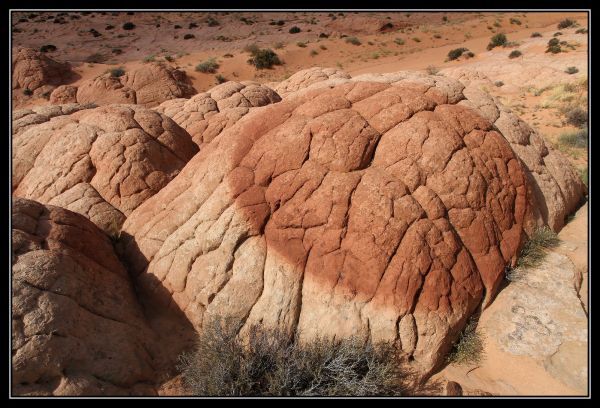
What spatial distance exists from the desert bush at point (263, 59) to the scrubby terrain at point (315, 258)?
852 inches

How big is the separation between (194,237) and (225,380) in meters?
1.92

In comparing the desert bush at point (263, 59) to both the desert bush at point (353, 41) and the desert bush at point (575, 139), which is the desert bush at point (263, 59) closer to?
the desert bush at point (353, 41)

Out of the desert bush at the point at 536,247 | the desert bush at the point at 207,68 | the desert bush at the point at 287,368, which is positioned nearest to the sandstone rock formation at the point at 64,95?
the desert bush at the point at 207,68

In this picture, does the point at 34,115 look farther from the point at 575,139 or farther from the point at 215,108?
the point at 575,139

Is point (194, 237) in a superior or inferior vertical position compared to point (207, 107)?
inferior

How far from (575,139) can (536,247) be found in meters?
7.14

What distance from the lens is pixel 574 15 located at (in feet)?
119

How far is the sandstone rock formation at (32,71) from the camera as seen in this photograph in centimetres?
1972

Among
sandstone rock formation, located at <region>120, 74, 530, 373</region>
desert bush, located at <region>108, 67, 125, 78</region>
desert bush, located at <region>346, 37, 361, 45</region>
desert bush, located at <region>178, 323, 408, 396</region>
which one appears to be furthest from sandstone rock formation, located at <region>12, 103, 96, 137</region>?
desert bush, located at <region>346, 37, 361, 45</region>

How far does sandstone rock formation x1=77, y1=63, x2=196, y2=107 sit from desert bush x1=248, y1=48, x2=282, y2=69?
10.9m

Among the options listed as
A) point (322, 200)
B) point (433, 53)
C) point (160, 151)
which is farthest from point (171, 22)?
point (322, 200)

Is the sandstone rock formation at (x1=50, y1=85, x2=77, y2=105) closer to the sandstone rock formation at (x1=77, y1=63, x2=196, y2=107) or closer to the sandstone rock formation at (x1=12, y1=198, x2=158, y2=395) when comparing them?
the sandstone rock formation at (x1=77, y1=63, x2=196, y2=107)

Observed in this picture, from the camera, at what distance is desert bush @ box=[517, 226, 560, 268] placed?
4949 millimetres

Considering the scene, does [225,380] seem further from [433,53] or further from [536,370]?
[433,53]
